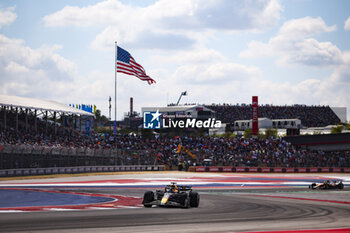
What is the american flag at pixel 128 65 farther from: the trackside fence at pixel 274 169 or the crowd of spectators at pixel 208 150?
the trackside fence at pixel 274 169

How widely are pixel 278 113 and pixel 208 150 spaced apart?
84.3 metres

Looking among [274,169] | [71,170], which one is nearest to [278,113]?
[274,169]

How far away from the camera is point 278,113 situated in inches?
5556

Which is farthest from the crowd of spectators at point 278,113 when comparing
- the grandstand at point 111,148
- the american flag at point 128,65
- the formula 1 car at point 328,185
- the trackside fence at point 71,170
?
the formula 1 car at point 328,185

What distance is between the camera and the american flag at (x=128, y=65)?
47625mm

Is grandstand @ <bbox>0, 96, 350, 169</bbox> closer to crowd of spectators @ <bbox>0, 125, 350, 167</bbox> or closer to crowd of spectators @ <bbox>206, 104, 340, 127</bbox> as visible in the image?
crowd of spectators @ <bbox>0, 125, 350, 167</bbox>

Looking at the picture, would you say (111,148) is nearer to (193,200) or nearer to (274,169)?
(274,169)

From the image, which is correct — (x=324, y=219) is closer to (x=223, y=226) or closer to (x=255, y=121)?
(x=223, y=226)

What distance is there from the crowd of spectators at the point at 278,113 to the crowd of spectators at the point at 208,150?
71.0m

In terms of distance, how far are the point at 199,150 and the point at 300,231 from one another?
4604 cm

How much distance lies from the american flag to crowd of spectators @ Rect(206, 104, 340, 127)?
8896cm

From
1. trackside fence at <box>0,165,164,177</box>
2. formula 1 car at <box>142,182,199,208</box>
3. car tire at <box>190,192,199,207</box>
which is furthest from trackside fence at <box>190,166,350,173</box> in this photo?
car tire at <box>190,192,199,207</box>

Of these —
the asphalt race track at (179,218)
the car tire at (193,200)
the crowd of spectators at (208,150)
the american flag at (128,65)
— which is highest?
the american flag at (128,65)

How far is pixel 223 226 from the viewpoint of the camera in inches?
568
